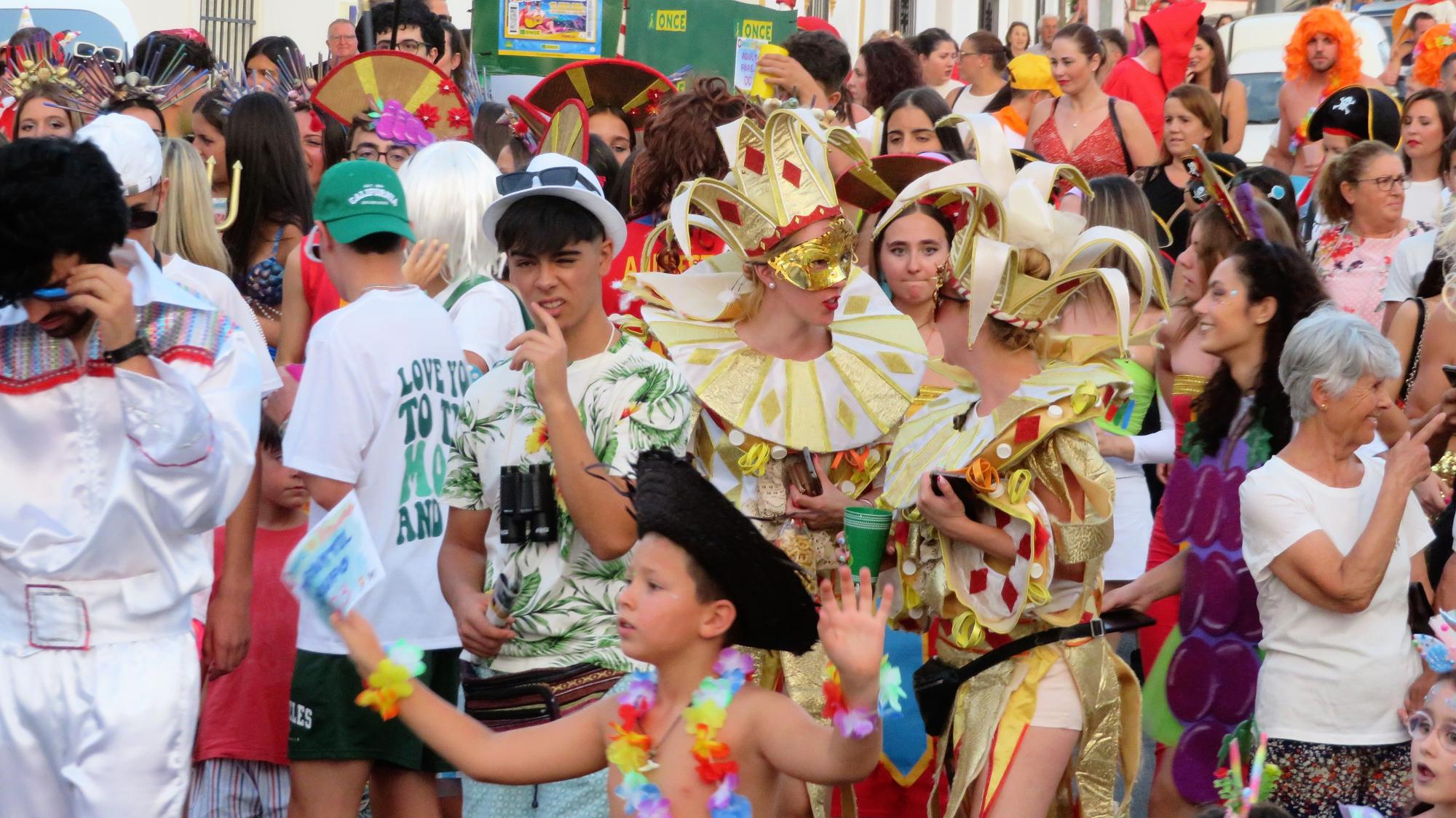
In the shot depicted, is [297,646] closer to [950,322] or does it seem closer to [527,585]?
[527,585]

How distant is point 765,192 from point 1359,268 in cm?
346

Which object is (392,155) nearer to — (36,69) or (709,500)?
(36,69)

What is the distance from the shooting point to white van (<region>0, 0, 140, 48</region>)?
524 inches

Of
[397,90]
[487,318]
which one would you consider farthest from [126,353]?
[397,90]

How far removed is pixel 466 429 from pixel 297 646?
880 millimetres

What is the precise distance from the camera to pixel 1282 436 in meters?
4.90

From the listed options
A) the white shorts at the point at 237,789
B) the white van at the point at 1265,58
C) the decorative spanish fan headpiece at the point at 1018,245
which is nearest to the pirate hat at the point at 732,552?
the decorative spanish fan headpiece at the point at 1018,245

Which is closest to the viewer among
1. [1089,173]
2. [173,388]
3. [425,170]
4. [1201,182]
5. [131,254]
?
[173,388]

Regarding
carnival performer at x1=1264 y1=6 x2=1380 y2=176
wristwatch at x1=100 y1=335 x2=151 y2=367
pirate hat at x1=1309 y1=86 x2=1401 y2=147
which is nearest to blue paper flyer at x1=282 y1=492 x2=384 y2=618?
wristwatch at x1=100 y1=335 x2=151 y2=367

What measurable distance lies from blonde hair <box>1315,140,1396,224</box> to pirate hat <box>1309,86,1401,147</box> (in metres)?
1.17

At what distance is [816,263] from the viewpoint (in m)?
4.79

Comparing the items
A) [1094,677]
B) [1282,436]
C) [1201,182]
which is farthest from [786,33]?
[1094,677]

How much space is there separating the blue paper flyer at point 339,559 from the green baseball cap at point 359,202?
5.64 feet

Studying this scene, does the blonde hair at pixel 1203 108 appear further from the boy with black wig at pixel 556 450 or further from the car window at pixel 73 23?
the car window at pixel 73 23
